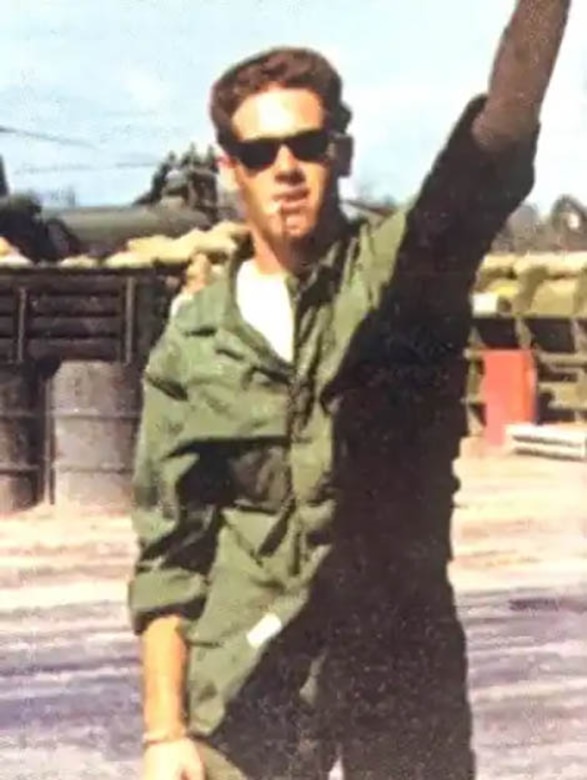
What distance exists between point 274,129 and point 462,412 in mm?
228

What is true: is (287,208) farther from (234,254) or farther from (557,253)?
(557,253)

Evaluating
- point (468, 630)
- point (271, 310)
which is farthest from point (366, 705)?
point (468, 630)

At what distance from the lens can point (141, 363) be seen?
6.61 meters

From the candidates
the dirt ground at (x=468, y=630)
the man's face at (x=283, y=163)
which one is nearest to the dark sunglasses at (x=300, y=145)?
the man's face at (x=283, y=163)

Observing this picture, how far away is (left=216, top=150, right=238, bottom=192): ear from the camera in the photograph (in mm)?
1619

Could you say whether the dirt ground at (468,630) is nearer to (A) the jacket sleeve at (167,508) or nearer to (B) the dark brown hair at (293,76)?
(A) the jacket sleeve at (167,508)

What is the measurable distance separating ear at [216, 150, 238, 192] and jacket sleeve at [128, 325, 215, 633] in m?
0.11

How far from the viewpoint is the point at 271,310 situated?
158 centimetres

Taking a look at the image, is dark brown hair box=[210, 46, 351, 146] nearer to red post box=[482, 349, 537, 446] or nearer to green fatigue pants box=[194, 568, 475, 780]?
green fatigue pants box=[194, 568, 475, 780]

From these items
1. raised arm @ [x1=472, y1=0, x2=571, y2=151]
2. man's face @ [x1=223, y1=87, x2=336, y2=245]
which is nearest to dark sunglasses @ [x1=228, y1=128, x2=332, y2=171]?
man's face @ [x1=223, y1=87, x2=336, y2=245]

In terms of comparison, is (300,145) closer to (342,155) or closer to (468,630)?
(342,155)

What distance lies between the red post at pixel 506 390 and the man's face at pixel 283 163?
2836 mm

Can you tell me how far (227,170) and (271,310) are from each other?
114 millimetres

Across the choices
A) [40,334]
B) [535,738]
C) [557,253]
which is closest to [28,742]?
[535,738]
